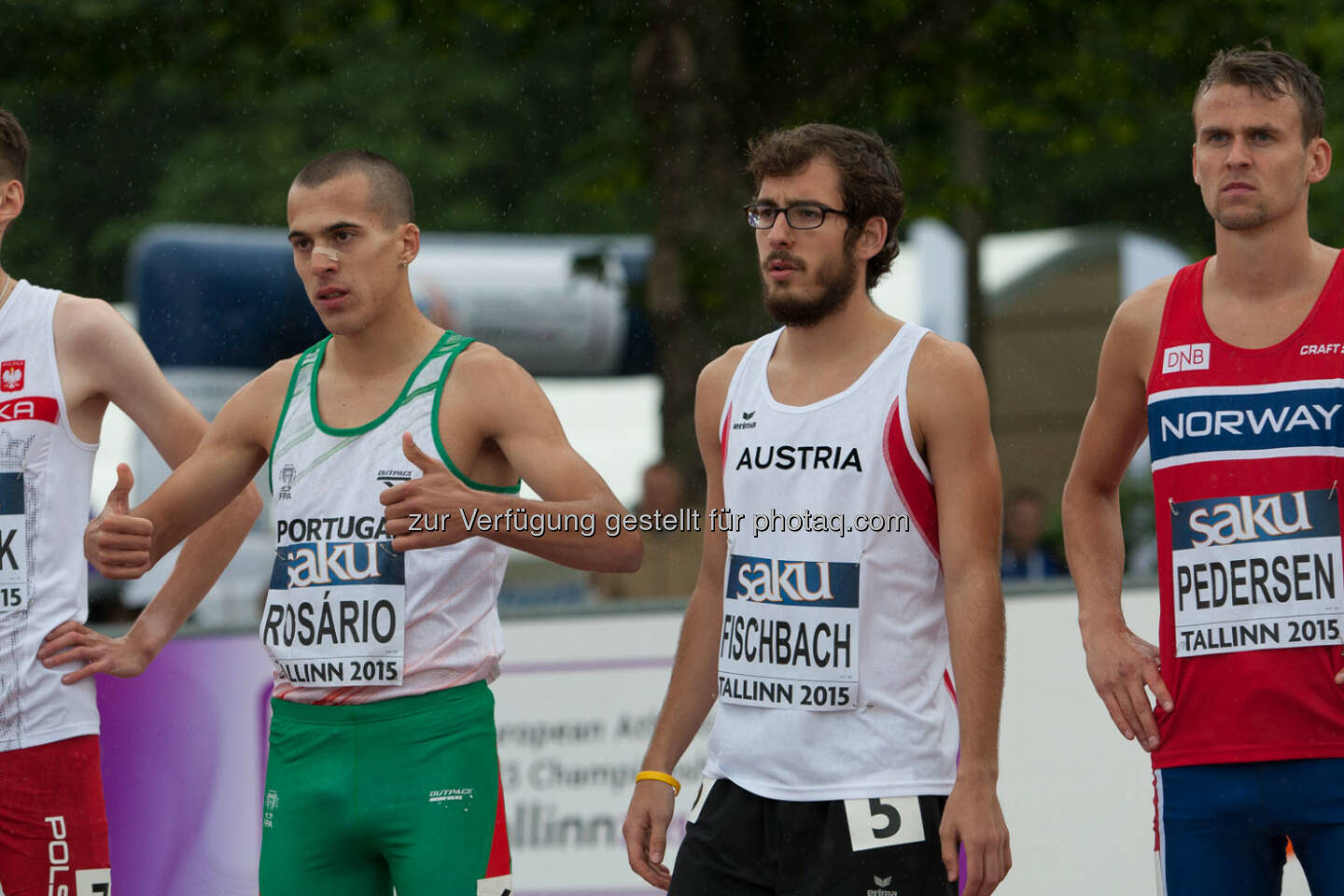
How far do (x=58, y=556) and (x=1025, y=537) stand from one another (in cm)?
502

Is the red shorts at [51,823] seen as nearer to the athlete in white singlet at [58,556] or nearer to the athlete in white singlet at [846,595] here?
the athlete in white singlet at [58,556]

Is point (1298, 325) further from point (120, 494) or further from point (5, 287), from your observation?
point (5, 287)

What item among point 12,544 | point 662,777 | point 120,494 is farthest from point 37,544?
point 662,777

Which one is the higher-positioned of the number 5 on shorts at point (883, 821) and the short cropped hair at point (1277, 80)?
the short cropped hair at point (1277, 80)

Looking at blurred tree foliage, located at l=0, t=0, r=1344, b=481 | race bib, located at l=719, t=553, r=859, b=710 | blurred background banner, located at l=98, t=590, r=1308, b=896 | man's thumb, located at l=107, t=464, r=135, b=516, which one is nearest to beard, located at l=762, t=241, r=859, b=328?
race bib, located at l=719, t=553, r=859, b=710

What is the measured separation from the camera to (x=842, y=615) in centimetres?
346

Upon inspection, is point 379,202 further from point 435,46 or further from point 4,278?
point 435,46

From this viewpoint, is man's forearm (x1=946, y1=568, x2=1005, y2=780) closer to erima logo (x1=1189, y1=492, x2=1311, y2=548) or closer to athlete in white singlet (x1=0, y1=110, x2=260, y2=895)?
erima logo (x1=1189, y1=492, x2=1311, y2=548)

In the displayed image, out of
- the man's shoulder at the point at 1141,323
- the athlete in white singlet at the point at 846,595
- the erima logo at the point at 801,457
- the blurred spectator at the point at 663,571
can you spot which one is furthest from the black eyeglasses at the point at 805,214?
the blurred spectator at the point at 663,571

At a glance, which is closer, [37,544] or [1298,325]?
[1298,325]

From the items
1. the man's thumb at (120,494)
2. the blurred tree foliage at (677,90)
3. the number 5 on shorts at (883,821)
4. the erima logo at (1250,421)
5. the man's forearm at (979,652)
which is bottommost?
the number 5 on shorts at (883,821)

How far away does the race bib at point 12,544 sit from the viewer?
396cm

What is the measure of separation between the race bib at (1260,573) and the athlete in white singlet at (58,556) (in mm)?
2136

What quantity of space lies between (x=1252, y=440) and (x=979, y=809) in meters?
0.84
